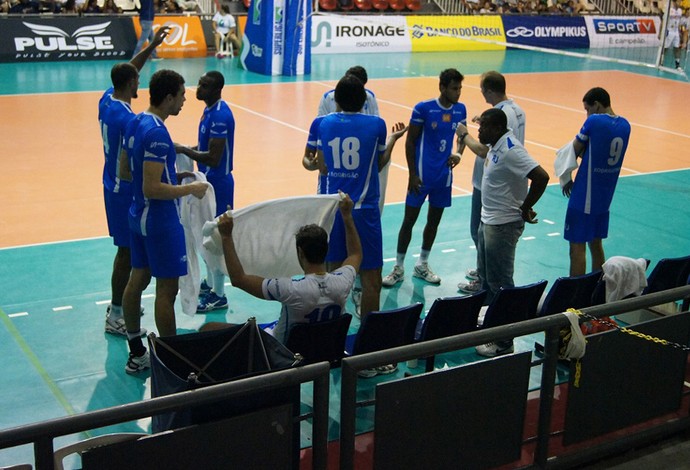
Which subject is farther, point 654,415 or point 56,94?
point 56,94

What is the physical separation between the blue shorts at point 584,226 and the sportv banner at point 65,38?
16.3m

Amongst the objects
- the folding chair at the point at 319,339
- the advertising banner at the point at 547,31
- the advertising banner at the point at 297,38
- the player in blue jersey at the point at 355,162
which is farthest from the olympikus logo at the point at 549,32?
the folding chair at the point at 319,339

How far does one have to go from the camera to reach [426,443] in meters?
4.57

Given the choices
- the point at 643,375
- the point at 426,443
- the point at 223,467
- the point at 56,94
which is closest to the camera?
the point at 223,467

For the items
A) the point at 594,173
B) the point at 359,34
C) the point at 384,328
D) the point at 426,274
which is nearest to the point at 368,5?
the point at 359,34

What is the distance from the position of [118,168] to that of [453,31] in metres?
22.9

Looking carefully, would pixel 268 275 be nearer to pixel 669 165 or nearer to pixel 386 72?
pixel 669 165

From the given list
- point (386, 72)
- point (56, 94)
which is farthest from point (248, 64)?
point (56, 94)

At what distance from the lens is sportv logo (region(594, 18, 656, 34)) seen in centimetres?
3102

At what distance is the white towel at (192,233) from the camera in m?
6.71

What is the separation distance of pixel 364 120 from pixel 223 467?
10.9ft

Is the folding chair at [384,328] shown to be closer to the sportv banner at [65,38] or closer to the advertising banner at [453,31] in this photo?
the sportv banner at [65,38]

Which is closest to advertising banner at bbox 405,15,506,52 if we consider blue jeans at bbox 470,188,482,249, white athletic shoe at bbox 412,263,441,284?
blue jeans at bbox 470,188,482,249

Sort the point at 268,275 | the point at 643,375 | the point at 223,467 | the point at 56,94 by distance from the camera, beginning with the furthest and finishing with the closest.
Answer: the point at 56,94 → the point at 268,275 → the point at 643,375 → the point at 223,467
